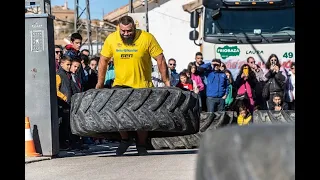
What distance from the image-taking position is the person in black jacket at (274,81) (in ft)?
53.9

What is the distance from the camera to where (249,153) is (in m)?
2.11

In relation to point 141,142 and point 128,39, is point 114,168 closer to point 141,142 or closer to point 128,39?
point 141,142

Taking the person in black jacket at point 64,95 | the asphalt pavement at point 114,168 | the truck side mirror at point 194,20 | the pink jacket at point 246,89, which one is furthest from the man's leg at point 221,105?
the asphalt pavement at point 114,168

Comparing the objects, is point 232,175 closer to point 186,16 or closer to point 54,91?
point 54,91

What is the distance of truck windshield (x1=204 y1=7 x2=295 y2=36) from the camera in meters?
18.4

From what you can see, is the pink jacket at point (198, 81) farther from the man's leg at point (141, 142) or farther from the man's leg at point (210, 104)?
the man's leg at point (141, 142)

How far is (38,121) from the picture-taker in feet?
33.7

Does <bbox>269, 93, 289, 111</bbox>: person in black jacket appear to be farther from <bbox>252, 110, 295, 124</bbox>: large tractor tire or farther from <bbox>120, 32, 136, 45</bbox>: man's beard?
<bbox>120, 32, 136, 45</bbox>: man's beard

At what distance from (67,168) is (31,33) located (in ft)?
7.39

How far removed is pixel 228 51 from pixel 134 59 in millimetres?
8483

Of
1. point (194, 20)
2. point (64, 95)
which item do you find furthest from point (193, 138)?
point (194, 20)
